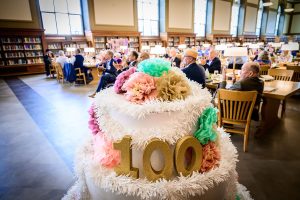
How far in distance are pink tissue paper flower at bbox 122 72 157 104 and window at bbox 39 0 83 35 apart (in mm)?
11384

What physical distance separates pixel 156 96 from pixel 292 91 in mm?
2836

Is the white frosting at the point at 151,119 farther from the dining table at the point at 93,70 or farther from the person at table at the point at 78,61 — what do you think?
the dining table at the point at 93,70

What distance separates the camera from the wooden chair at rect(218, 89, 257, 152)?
2590 millimetres

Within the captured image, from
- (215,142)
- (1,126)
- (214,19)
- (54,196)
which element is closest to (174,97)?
(215,142)

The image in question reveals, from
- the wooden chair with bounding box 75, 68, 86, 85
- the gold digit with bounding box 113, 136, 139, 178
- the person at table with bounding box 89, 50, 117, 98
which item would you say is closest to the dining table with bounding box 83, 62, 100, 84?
the wooden chair with bounding box 75, 68, 86, 85

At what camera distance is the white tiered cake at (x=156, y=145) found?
112 cm

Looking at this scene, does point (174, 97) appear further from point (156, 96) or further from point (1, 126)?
point (1, 126)

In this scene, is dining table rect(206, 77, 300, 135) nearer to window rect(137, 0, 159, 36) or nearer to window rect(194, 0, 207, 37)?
window rect(137, 0, 159, 36)

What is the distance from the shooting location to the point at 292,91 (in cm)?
310

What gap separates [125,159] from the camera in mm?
1160

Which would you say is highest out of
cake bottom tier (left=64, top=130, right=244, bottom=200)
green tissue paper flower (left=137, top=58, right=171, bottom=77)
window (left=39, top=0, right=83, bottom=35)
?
window (left=39, top=0, right=83, bottom=35)

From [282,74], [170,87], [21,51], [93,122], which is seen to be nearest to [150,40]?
[21,51]

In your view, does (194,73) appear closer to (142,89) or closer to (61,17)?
(142,89)

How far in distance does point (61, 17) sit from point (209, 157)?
11.9 m
